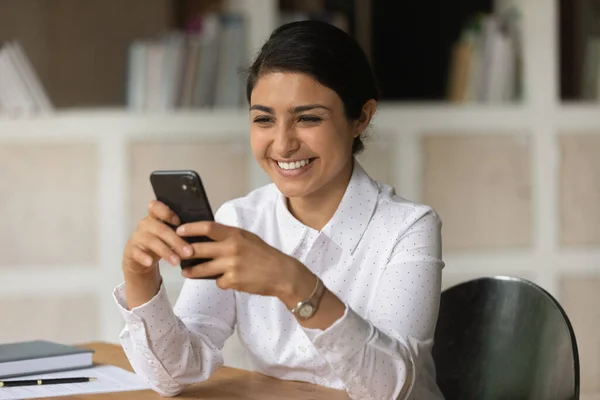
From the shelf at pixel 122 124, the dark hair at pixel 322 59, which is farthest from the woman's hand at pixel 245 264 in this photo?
the shelf at pixel 122 124

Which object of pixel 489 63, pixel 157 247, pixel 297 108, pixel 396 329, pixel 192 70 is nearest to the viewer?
pixel 157 247

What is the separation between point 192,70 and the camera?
367 centimetres

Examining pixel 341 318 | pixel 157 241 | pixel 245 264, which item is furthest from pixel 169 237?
pixel 341 318

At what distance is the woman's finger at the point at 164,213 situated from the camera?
146 cm

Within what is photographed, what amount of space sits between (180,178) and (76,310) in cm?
229

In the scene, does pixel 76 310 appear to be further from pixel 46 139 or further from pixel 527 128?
pixel 527 128

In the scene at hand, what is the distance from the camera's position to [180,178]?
1426 mm

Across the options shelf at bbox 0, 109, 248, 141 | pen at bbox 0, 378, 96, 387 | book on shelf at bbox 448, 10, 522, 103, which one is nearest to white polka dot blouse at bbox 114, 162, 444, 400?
pen at bbox 0, 378, 96, 387

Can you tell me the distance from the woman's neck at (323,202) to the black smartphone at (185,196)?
0.51m

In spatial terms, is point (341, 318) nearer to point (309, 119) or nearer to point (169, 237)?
point (169, 237)

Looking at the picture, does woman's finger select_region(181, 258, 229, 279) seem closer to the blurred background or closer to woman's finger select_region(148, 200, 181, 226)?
woman's finger select_region(148, 200, 181, 226)

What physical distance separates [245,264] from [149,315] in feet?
1.08

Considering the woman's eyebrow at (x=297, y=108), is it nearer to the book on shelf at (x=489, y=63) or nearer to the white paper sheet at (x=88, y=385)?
the white paper sheet at (x=88, y=385)

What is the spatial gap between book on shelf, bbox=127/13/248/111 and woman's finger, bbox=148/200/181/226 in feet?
7.26
